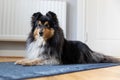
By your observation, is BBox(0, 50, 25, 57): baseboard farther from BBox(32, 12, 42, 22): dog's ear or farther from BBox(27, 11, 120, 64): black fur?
BBox(32, 12, 42, 22): dog's ear

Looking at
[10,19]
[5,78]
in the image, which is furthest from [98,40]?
[5,78]

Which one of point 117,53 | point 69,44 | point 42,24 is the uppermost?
point 42,24

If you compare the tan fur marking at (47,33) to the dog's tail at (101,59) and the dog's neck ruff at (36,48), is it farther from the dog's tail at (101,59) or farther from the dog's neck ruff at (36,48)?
the dog's tail at (101,59)

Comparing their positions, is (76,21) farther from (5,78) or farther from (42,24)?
(5,78)

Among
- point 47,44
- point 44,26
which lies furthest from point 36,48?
point 44,26

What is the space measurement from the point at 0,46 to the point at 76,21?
1.18 m

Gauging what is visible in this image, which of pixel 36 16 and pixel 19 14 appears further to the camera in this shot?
pixel 19 14

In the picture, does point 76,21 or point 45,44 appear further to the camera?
point 76,21

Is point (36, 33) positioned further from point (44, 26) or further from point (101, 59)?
point (101, 59)

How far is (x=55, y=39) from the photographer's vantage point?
2.15m

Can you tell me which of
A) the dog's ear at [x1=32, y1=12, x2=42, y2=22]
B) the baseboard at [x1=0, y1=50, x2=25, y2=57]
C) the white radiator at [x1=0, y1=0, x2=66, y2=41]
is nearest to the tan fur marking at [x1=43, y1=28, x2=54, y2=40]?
the dog's ear at [x1=32, y1=12, x2=42, y2=22]

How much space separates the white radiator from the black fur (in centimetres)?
90

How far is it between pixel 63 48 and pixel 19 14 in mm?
1178

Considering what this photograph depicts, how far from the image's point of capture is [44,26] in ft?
Answer: 6.89
